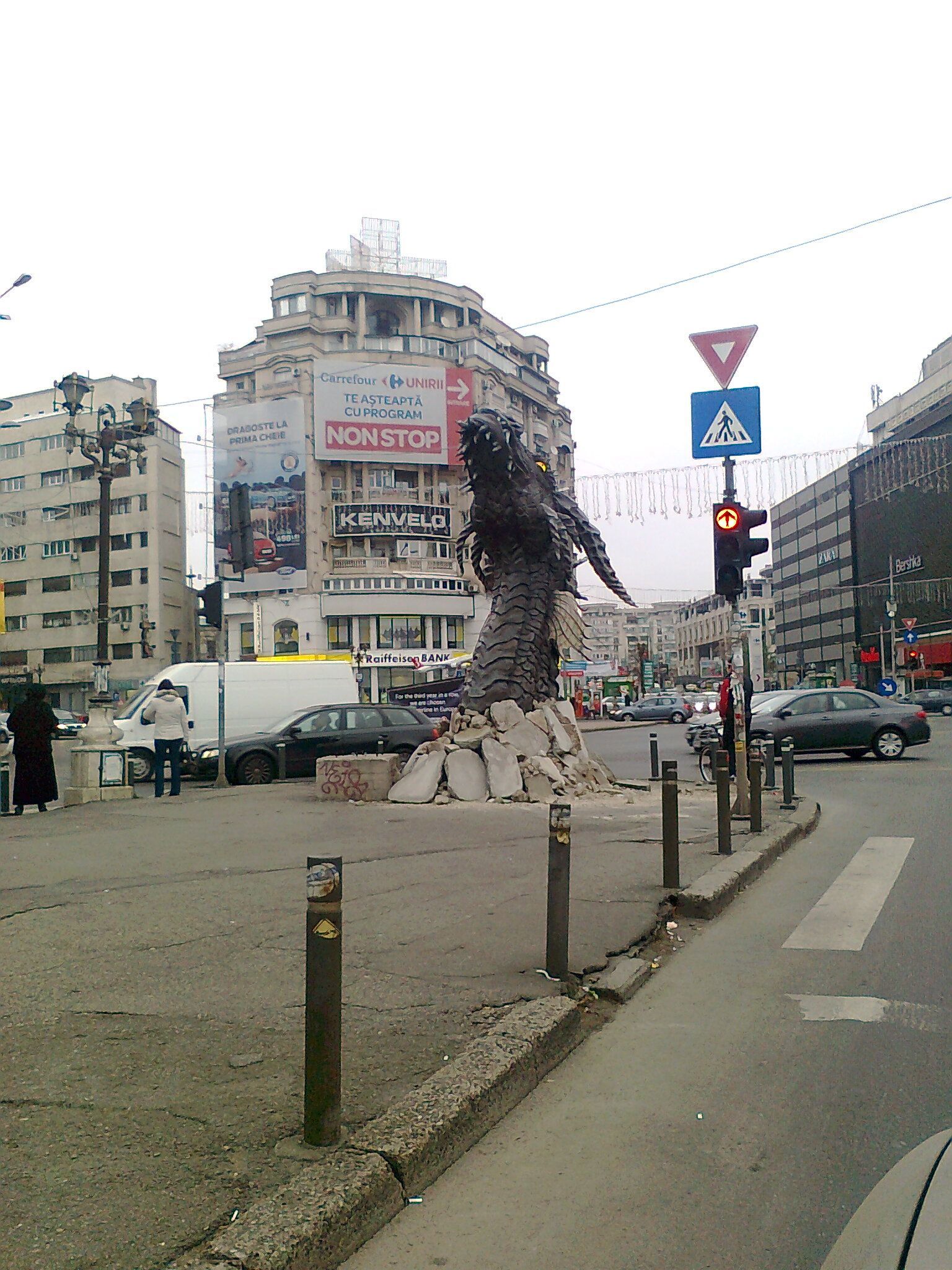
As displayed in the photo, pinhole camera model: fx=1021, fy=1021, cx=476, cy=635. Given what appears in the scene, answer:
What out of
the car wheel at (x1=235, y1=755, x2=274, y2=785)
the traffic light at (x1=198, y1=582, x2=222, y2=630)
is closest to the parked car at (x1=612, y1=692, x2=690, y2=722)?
the car wheel at (x1=235, y1=755, x2=274, y2=785)

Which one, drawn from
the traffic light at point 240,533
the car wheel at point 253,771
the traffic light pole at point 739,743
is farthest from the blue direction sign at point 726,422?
the car wheel at point 253,771

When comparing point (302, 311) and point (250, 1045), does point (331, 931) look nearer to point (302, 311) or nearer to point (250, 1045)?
point (250, 1045)

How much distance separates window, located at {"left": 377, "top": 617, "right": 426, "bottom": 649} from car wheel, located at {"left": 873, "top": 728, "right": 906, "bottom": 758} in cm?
4412

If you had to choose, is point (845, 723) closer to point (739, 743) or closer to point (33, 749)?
point (739, 743)

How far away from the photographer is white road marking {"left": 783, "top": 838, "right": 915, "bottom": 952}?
6.23 meters

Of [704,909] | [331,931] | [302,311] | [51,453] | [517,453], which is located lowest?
[704,909]

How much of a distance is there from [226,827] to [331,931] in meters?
8.09

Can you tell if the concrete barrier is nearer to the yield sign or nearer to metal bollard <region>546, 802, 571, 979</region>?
the yield sign

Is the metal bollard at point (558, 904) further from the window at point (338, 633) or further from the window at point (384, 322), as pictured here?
the window at point (384, 322)

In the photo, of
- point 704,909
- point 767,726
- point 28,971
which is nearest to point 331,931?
point 28,971

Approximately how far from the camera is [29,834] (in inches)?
427

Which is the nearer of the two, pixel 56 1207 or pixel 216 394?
pixel 56 1207

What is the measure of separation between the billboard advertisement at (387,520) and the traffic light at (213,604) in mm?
47489

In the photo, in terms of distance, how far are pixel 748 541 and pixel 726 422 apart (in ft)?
4.35
